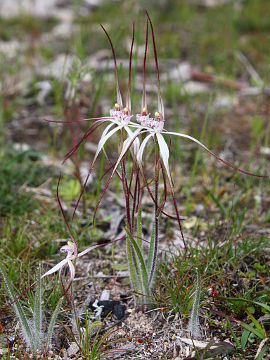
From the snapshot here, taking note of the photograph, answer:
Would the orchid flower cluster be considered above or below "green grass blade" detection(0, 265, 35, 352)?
above

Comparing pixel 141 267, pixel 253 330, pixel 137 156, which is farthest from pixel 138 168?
pixel 253 330

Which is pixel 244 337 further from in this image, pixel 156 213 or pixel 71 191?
pixel 71 191

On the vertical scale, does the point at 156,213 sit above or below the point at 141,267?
above

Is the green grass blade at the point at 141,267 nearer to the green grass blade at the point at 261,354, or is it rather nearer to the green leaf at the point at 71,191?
the green grass blade at the point at 261,354

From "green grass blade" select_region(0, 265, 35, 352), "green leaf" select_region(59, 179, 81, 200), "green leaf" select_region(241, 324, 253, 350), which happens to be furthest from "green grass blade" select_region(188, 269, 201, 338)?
"green leaf" select_region(59, 179, 81, 200)

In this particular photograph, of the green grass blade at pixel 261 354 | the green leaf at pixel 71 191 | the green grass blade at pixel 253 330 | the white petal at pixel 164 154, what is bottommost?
the green grass blade at pixel 261 354

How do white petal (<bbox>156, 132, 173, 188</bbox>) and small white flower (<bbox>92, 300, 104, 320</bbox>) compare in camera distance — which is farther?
small white flower (<bbox>92, 300, 104, 320</bbox>)

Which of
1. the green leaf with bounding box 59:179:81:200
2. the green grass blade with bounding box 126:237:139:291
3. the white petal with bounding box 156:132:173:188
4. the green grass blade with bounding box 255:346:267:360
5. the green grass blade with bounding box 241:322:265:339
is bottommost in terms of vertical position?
the green grass blade with bounding box 255:346:267:360

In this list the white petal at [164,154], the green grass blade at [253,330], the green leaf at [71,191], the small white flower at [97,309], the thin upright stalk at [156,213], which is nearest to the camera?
the white petal at [164,154]

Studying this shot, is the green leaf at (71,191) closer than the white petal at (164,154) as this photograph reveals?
No

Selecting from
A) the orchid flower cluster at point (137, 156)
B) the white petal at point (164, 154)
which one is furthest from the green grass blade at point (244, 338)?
the white petal at point (164, 154)

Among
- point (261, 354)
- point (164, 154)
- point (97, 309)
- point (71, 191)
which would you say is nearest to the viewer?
point (164, 154)

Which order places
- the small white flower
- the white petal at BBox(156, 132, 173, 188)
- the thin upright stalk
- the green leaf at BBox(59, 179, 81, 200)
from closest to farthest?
the white petal at BBox(156, 132, 173, 188)
the thin upright stalk
the small white flower
the green leaf at BBox(59, 179, 81, 200)

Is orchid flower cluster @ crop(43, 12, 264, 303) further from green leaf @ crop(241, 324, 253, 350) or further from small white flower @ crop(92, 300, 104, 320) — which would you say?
green leaf @ crop(241, 324, 253, 350)
